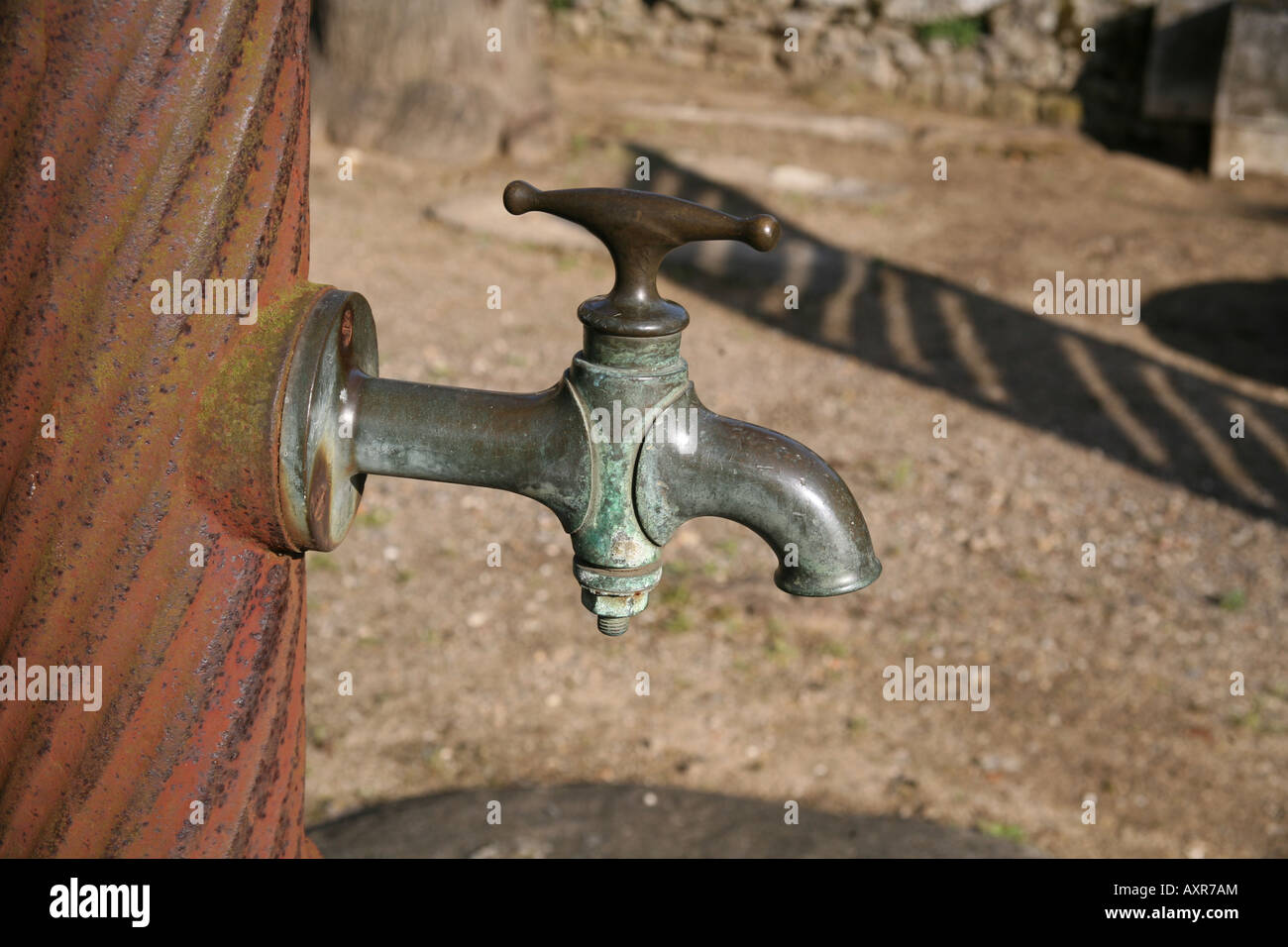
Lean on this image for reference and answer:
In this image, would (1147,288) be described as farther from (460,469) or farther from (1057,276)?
(460,469)

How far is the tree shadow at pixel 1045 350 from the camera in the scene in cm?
444

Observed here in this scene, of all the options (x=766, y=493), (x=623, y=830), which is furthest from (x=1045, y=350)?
(x=766, y=493)

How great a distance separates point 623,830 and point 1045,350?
3569 millimetres

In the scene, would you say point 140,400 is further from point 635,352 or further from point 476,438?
point 635,352

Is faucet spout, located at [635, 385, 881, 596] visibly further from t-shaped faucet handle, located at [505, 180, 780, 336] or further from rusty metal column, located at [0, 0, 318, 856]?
rusty metal column, located at [0, 0, 318, 856]

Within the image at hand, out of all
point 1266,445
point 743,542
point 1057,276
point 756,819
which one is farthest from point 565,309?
point 756,819

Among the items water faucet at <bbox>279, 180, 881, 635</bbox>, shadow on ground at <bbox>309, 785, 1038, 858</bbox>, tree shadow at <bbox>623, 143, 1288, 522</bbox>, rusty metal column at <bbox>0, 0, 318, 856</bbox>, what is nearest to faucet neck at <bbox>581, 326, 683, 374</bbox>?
water faucet at <bbox>279, 180, 881, 635</bbox>

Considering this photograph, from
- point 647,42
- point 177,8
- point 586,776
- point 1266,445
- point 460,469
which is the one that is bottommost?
point 586,776

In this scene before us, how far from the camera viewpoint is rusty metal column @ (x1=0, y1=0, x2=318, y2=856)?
806mm

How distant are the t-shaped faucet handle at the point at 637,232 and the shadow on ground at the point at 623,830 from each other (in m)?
1.54

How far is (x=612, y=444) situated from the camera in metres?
0.96

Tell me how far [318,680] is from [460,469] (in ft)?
7.49

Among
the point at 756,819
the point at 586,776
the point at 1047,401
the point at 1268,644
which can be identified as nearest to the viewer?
the point at 756,819

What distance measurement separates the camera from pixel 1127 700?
10.4 ft
